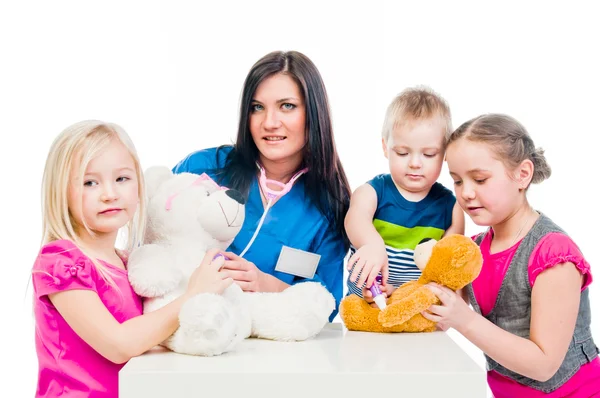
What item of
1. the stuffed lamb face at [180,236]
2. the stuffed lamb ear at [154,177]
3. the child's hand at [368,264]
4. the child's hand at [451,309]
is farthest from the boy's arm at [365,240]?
the stuffed lamb ear at [154,177]

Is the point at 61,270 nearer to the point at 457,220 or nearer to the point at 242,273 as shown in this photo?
the point at 242,273

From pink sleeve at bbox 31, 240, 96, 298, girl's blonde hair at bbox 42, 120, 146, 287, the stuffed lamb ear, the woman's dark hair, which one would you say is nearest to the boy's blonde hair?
the woman's dark hair

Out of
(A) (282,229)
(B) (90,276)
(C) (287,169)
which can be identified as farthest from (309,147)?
(B) (90,276)

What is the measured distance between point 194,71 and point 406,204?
1201 mm

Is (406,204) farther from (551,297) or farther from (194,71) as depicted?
(194,71)

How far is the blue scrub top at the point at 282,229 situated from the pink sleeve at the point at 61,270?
602 millimetres

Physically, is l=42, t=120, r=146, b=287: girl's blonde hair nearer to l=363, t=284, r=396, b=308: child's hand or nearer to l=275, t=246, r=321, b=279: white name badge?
l=363, t=284, r=396, b=308: child's hand

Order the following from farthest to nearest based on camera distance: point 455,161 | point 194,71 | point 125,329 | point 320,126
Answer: point 194,71, point 320,126, point 455,161, point 125,329

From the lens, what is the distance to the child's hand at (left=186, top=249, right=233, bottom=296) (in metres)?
1.18

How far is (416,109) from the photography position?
1.48 m

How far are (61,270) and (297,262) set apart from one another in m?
0.69

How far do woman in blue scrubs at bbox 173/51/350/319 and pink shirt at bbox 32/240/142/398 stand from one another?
0.52 meters

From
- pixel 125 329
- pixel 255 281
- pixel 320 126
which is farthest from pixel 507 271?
pixel 125 329

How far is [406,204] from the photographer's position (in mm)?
1568
